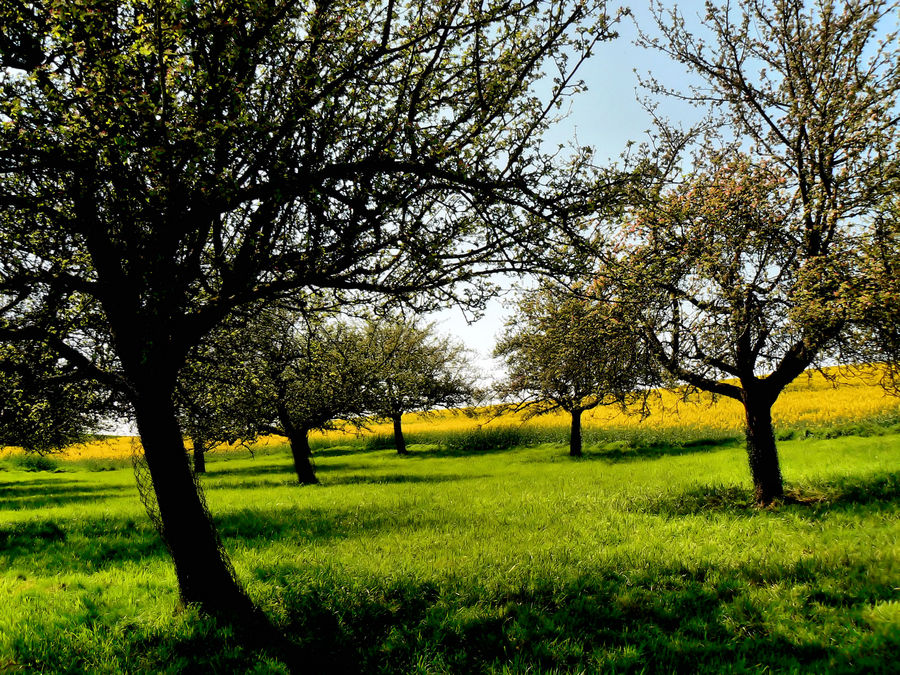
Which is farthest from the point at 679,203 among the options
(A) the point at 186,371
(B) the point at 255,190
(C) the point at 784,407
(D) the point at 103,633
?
(C) the point at 784,407

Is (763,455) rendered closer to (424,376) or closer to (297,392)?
(297,392)

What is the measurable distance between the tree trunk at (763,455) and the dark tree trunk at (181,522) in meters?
12.5

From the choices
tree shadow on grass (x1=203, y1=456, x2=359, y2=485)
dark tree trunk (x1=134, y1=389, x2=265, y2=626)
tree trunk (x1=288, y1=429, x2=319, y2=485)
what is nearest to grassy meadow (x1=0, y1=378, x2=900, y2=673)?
dark tree trunk (x1=134, y1=389, x2=265, y2=626)

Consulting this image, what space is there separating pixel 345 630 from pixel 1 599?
5956 millimetres

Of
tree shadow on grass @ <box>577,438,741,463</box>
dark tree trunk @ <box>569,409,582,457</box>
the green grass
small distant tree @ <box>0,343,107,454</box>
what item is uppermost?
small distant tree @ <box>0,343,107,454</box>

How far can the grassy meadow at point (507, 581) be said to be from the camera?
5.61m

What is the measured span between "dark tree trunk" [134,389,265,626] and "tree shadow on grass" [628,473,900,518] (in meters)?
10.5

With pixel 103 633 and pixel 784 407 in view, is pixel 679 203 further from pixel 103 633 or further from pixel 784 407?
pixel 784 407

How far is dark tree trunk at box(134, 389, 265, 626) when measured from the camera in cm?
653

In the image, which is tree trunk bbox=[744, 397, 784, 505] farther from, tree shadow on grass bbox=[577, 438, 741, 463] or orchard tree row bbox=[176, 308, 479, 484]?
tree shadow on grass bbox=[577, 438, 741, 463]

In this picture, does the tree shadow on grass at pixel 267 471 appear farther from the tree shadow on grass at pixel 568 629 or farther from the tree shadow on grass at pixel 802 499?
the tree shadow on grass at pixel 568 629

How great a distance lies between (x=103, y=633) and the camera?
6.15 meters

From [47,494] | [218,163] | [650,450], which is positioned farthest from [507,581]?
[47,494]

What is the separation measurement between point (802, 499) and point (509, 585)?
996cm
